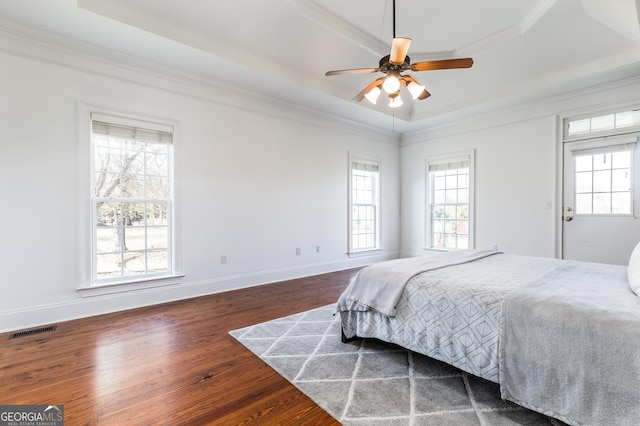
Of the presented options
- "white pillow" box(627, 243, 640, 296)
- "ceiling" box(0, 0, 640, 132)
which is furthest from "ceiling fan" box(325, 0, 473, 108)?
"white pillow" box(627, 243, 640, 296)

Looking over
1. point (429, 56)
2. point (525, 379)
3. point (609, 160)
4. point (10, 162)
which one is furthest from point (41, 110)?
point (609, 160)

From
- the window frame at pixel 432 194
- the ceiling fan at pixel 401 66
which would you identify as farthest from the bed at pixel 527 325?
the window frame at pixel 432 194

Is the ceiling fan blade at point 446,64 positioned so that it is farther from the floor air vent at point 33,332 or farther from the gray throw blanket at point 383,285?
the floor air vent at point 33,332

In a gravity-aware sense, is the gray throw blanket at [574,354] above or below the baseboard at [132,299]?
above

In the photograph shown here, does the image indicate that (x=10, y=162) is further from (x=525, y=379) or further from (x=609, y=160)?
(x=609, y=160)

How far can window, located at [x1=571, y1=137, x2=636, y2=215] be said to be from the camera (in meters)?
3.90

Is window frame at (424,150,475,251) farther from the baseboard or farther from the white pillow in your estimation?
the white pillow

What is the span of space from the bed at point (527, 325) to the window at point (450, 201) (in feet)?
10.3

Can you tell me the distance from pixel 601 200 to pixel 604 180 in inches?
10.7

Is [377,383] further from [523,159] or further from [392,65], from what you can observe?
[523,159]

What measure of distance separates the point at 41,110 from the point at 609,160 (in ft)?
22.1

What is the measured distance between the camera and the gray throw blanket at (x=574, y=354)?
4.12 ft

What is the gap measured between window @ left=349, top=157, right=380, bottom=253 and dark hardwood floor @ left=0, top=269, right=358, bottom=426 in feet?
9.39

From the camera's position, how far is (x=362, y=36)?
3.91 meters
